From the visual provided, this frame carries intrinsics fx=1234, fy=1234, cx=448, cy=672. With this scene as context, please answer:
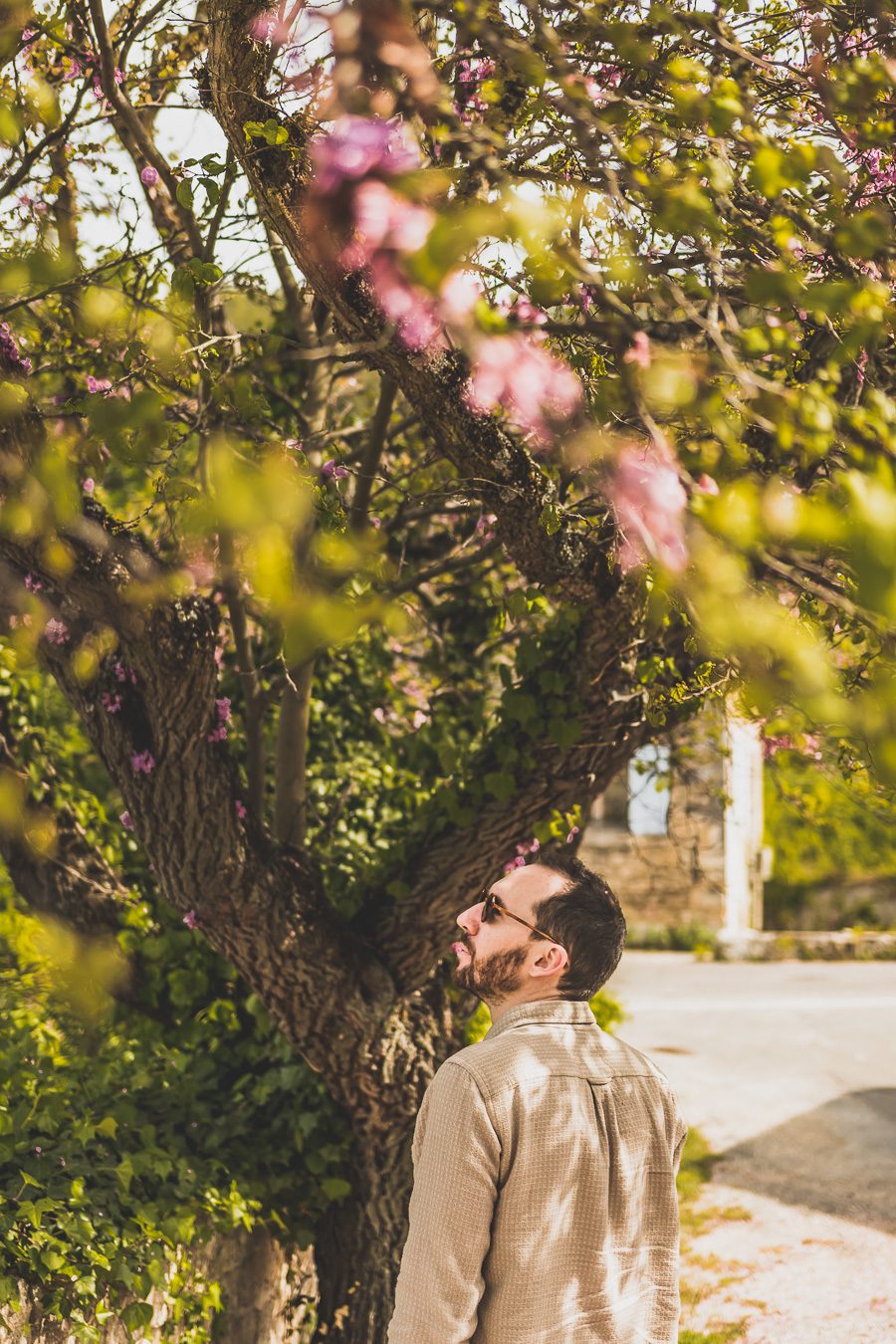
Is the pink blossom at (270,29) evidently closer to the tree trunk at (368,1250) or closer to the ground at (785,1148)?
the tree trunk at (368,1250)

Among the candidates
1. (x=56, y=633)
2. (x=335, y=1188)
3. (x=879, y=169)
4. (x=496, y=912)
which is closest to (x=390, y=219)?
(x=496, y=912)

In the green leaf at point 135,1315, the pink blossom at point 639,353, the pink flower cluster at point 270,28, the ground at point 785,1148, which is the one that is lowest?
the ground at point 785,1148

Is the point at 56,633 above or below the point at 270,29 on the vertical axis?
below

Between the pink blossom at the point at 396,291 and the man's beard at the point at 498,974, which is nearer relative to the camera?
the pink blossom at the point at 396,291

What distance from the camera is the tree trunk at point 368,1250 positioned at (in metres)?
4.27

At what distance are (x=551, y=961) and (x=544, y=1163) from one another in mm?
365

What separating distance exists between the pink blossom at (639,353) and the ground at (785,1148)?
4.33m

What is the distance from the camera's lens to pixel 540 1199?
2162 millimetres

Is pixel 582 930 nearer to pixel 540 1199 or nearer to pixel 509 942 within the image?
pixel 509 942

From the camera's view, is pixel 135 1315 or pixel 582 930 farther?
pixel 135 1315

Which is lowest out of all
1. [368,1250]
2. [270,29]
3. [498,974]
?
[368,1250]

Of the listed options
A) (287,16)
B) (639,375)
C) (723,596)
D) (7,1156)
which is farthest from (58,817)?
(723,596)

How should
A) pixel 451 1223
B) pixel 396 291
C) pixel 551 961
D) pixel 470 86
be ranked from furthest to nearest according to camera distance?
pixel 470 86 → pixel 551 961 → pixel 451 1223 → pixel 396 291

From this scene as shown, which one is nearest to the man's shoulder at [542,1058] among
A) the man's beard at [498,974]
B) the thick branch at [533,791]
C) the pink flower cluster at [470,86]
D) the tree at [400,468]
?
the man's beard at [498,974]
